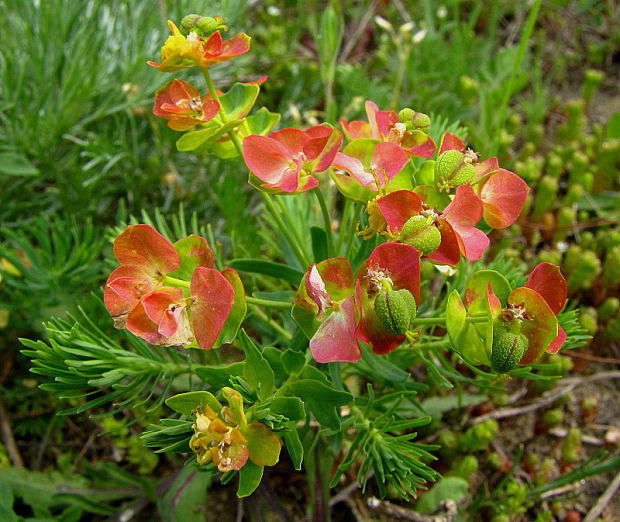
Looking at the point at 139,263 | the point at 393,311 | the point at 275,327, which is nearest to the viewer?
the point at 393,311

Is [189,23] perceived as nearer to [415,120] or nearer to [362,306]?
[415,120]

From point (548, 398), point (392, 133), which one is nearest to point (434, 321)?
point (392, 133)

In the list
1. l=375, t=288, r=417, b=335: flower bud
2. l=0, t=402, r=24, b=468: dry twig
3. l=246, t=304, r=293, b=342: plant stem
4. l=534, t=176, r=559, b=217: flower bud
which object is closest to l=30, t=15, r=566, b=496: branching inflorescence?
l=375, t=288, r=417, b=335: flower bud

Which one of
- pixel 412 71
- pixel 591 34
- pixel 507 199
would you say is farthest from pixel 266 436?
pixel 591 34

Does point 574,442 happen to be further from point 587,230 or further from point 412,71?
point 412,71

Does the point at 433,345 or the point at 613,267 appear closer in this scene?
the point at 433,345

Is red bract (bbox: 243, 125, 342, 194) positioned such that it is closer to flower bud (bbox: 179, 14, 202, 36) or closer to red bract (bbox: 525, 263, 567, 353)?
flower bud (bbox: 179, 14, 202, 36)

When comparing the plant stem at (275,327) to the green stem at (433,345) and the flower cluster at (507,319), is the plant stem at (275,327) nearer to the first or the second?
the green stem at (433,345)
